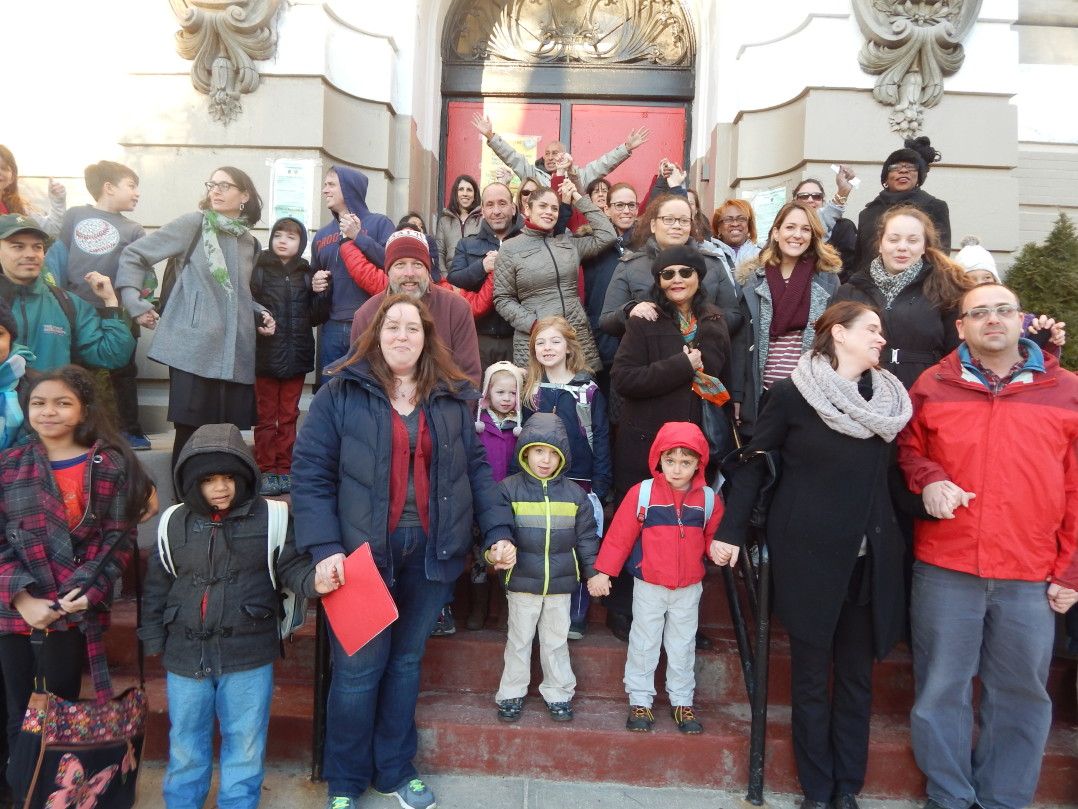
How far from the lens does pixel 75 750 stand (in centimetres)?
260

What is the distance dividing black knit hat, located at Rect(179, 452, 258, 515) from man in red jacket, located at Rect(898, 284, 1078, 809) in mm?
2646

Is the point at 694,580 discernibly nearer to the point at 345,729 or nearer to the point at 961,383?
the point at 961,383

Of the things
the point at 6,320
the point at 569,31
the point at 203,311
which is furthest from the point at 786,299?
the point at 569,31

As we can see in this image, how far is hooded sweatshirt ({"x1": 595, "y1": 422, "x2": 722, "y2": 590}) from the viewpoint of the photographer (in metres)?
3.26

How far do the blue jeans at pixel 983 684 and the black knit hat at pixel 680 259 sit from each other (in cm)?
172

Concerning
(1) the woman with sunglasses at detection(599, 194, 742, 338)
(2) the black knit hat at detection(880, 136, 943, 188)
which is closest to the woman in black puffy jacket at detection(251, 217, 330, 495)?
(1) the woman with sunglasses at detection(599, 194, 742, 338)

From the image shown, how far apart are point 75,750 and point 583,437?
98.8 inches

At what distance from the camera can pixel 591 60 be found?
7.79 metres

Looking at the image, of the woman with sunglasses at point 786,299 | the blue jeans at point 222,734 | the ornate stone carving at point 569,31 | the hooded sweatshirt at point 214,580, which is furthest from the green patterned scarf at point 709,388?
the ornate stone carving at point 569,31

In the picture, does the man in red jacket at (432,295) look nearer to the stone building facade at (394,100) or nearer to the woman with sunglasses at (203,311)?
the woman with sunglasses at (203,311)

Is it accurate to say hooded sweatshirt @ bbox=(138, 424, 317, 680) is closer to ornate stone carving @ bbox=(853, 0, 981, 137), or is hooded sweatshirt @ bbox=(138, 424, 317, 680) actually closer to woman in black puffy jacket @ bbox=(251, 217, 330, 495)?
woman in black puffy jacket @ bbox=(251, 217, 330, 495)

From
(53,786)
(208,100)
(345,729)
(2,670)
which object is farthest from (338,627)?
(208,100)

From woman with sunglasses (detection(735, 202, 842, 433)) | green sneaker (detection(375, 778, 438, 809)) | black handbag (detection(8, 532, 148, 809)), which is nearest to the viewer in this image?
black handbag (detection(8, 532, 148, 809))

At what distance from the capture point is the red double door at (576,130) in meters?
7.78
